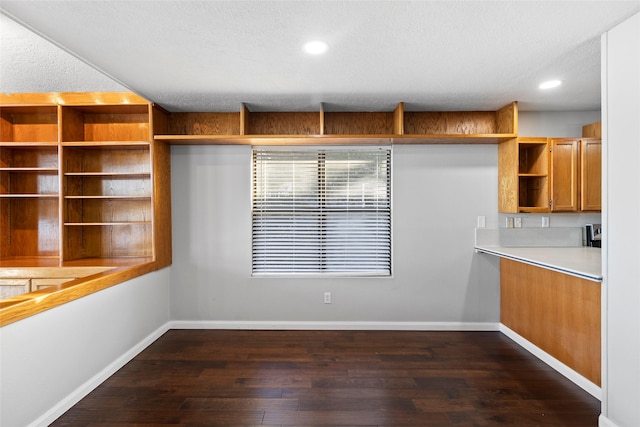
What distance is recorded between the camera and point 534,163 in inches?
143

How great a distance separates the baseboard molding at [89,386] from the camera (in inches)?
83.9

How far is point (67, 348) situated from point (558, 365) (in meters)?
3.63

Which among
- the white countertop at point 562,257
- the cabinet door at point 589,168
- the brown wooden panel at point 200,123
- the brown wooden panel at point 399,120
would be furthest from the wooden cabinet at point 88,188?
the cabinet door at point 589,168

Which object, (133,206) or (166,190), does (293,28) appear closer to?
(166,190)

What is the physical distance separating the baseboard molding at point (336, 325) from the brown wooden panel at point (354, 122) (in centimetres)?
208

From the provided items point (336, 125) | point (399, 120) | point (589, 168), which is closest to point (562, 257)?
point (589, 168)

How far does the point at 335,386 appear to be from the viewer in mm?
2600

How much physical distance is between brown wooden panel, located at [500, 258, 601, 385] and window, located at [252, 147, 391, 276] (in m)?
1.29

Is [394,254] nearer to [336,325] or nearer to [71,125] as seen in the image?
[336,325]

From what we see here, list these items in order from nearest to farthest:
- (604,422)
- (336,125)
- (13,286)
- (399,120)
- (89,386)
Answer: (604,422), (89,386), (13,286), (399,120), (336,125)

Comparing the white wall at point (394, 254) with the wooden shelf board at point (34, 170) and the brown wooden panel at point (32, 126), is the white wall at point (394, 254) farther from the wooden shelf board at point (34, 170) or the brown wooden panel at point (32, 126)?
the brown wooden panel at point (32, 126)

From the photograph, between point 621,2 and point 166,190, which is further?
point 166,190

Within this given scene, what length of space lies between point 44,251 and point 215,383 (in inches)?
102

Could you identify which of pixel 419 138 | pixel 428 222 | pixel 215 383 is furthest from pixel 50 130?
pixel 428 222
